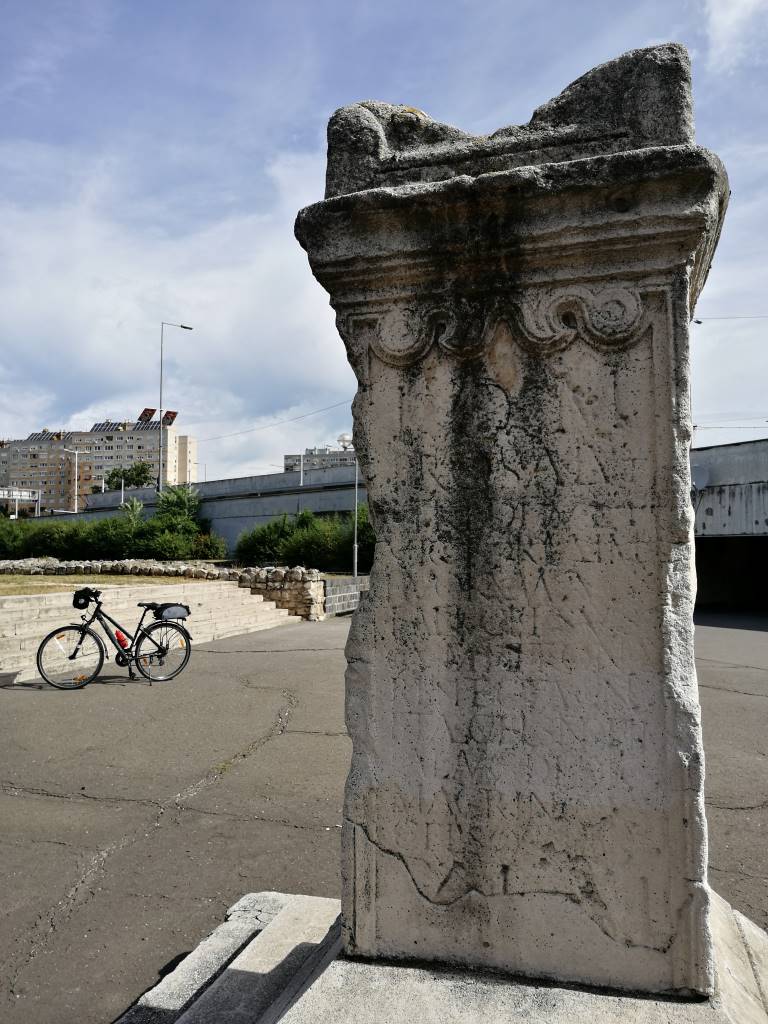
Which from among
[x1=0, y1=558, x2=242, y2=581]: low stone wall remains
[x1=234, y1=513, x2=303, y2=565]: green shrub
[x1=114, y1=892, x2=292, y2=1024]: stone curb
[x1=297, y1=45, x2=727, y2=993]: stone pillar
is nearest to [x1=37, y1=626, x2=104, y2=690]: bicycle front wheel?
[x1=114, y1=892, x2=292, y2=1024]: stone curb

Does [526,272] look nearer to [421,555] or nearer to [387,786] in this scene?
[421,555]

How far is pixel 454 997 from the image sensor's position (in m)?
1.45

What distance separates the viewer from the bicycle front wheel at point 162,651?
310 inches

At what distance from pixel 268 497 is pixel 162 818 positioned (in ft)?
92.4

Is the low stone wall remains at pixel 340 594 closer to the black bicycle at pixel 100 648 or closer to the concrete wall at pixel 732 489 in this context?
the black bicycle at pixel 100 648

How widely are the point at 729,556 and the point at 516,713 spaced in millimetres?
19756

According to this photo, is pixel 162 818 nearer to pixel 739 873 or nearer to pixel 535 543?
pixel 739 873

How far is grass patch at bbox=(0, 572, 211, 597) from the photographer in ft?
44.8

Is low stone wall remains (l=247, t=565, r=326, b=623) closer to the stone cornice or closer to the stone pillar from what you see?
the stone pillar

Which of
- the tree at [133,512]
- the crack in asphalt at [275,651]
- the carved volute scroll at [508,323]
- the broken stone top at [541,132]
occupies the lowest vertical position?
the crack in asphalt at [275,651]

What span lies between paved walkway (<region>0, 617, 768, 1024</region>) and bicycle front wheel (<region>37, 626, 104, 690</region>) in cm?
21

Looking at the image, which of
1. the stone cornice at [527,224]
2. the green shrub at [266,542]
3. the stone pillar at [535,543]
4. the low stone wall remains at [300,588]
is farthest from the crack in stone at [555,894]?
the green shrub at [266,542]

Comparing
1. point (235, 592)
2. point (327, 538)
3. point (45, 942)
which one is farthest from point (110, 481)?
point (45, 942)

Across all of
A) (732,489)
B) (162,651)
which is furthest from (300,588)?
(732,489)
